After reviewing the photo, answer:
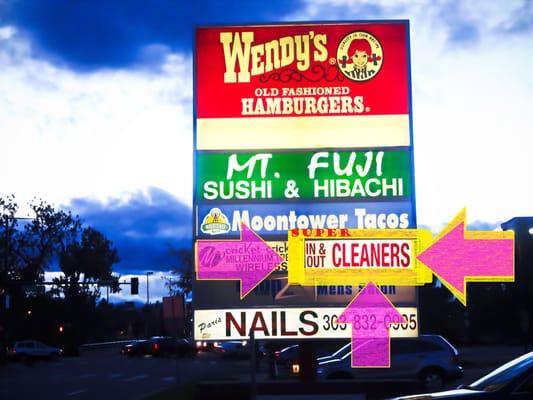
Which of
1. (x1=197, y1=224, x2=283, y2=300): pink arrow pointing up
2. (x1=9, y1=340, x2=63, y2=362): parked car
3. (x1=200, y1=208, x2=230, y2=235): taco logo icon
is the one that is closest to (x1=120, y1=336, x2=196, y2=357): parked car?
(x1=9, y1=340, x2=63, y2=362): parked car

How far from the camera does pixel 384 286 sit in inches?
584

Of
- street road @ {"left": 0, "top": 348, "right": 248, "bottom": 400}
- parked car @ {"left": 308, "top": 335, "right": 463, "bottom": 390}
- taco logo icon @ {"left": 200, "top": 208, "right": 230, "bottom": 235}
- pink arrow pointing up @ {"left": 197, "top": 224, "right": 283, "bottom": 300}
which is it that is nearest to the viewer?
pink arrow pointing up @ {"left": 197, "top": 224, "right": 283, "bottom": 300}

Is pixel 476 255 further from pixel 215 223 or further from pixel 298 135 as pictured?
pixel 215 223

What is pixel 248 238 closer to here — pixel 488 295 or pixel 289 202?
pixel 289 202

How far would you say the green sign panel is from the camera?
594 inches

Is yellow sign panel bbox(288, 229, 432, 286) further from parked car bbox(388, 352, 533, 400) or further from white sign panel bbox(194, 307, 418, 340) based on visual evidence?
parked car bbox(388, 352, 533, 400)

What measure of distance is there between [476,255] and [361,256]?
2.05 metres

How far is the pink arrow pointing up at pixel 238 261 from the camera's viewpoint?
14.4 metres

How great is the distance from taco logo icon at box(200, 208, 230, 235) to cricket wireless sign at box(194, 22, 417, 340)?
0.02 m

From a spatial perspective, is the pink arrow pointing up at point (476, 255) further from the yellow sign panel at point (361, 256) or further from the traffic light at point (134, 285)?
the traffic light at point (134, 285)

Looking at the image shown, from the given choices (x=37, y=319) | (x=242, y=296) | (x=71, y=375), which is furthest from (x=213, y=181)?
(x=37, y=319)

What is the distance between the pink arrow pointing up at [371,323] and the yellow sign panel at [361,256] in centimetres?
56

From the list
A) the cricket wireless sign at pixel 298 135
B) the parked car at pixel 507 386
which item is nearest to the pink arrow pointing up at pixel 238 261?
the cricket wireless sign at pixel 298 135

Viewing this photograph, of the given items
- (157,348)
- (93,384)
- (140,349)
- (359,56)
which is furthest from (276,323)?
(140,349)
